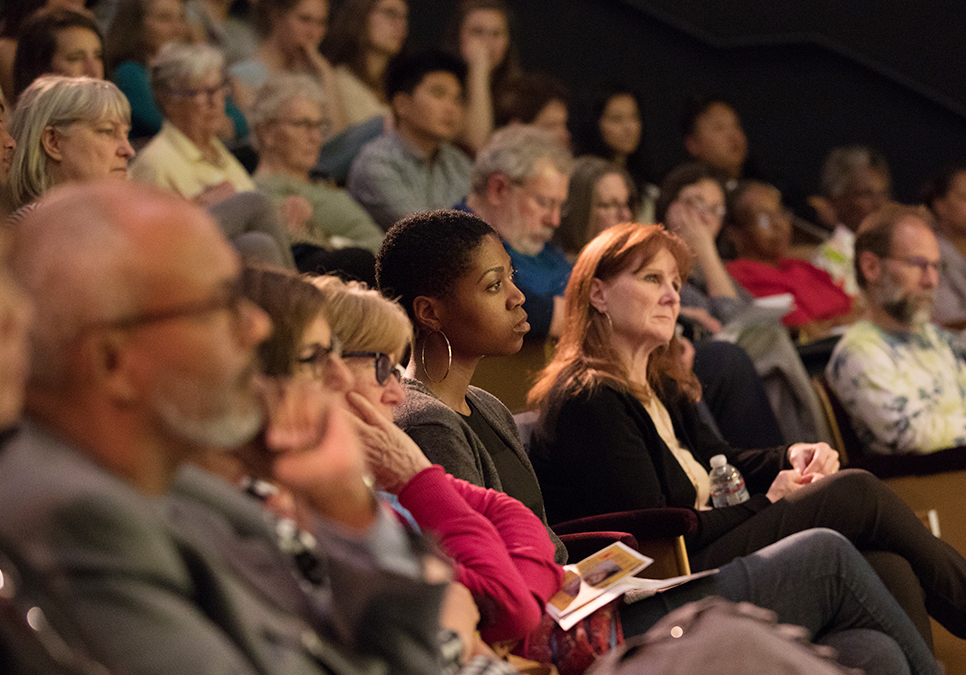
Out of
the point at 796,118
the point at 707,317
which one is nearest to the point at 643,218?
the point at 707,317

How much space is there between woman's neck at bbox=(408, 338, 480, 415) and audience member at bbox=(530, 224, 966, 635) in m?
0.39

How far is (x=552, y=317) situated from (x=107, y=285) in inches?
86.1

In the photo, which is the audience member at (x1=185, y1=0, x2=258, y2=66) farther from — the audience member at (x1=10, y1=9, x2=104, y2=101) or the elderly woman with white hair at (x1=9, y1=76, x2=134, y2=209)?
the elderly woman with white hair at (x1=9, y1=76, x2=134, y2=209)

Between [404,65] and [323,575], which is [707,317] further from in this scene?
[323,575]

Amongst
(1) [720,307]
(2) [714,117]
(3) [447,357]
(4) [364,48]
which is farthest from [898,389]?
(4) [364,48]

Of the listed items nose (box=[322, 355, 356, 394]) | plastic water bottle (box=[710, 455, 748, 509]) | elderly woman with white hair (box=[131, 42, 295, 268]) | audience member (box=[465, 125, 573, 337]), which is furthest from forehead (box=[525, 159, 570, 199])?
nose (box=[322, 355, 356, 394])

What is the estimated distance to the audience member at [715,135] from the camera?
533cm

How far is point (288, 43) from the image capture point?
4.28 meters

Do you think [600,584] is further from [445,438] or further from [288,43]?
[288,43]

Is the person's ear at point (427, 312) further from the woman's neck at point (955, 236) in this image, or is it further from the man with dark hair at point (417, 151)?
the woman's neck at point (955, 236)

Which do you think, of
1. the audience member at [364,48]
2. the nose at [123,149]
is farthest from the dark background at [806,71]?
the nose at [123,149]

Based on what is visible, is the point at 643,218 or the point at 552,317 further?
the point at 643,218

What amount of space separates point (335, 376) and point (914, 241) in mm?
2622

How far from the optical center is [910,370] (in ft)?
10.6
